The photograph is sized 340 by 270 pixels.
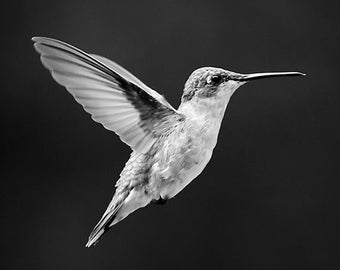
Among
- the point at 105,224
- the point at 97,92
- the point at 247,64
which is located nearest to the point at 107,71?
the point at 97,92

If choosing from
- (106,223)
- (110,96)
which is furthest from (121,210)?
(110,96)

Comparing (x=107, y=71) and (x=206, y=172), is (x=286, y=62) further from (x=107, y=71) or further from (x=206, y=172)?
(x=107, y=71)

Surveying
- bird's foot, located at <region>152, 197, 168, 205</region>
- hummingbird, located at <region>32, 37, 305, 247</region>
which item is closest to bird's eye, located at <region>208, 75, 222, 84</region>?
hummingbird, located at <region>32, 37, 305, 247</region>

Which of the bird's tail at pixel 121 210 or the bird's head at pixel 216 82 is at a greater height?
the bird's head at pixel 216 82

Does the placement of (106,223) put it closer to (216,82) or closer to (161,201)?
(161,201)

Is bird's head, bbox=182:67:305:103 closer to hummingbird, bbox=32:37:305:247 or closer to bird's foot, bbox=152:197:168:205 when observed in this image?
hummingbird, bbox=32:37:305:247

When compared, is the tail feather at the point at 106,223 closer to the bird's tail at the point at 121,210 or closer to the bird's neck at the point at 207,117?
the bird's tail at the point at 121,210

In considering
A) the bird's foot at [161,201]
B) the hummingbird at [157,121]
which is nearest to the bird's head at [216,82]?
the hummingbird at [157,121]

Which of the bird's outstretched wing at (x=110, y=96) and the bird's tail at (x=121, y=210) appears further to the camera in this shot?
the bird's tail at (x=121, y=210)
